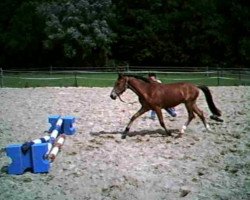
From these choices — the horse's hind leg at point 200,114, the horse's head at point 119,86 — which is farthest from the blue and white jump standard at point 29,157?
the horse's hind leg at point 200,114

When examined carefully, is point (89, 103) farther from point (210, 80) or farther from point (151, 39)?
point (151, 39)

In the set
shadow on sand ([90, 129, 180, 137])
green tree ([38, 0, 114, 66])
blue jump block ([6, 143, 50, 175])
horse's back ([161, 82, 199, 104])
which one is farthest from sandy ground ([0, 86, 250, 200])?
green tree ([38, 0, 114, 66])

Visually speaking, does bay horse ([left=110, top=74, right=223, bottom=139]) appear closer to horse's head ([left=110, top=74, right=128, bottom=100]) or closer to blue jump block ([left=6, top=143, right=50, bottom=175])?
horse's head ([left=110, top=74, right=128, bottom=100])

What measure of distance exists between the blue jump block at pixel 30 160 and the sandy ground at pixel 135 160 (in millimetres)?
128

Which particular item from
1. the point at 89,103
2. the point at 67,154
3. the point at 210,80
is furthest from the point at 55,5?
the point at 67,154

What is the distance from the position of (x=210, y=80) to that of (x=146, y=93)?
1908cm

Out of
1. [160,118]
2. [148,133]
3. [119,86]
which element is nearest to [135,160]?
[160,118]

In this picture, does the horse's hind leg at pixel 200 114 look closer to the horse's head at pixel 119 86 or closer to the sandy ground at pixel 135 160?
the sandy ground at pixel 135 160

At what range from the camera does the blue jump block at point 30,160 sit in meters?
7.84

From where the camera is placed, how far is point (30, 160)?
7.98 meters

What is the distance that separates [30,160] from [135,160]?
6.52ft

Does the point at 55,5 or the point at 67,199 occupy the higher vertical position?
the point at 55,5

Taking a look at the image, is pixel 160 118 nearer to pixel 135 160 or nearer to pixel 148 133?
pixel 148 133

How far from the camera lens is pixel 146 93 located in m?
10.4
